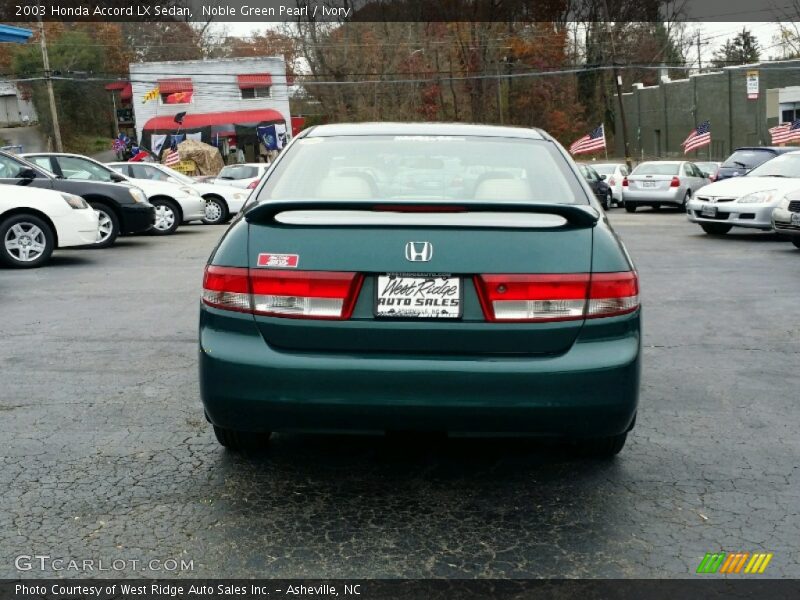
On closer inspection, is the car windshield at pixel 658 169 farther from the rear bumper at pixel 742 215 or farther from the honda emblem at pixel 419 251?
the honda emblem at pixel 419 251

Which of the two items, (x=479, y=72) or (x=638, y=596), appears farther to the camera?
(x=479, y=72)

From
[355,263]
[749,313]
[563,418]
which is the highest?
[355,263]

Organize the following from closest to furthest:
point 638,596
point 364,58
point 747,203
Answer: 1. point 638,596
2. point 747,203
3. point 364,58

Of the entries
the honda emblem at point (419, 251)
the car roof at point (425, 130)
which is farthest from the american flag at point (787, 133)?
the honda emblem at point (419, 251)

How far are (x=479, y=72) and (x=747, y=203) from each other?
49.9 m

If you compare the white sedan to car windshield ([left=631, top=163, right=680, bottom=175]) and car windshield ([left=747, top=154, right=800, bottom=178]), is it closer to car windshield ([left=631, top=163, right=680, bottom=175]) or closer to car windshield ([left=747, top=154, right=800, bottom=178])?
car windshield ([left=747, top=154, right=800, bottom=178])

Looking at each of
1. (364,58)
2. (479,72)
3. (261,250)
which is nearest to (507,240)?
(261,250)

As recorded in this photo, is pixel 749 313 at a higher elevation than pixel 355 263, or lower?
lower

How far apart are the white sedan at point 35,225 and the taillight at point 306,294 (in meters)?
9.13

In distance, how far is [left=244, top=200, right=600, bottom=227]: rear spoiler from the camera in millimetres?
3717

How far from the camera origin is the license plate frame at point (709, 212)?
15961 millimetres

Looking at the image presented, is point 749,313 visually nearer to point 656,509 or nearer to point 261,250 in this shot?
point 656,509

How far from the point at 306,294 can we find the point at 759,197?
44.0ft

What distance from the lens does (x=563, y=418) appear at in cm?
356
